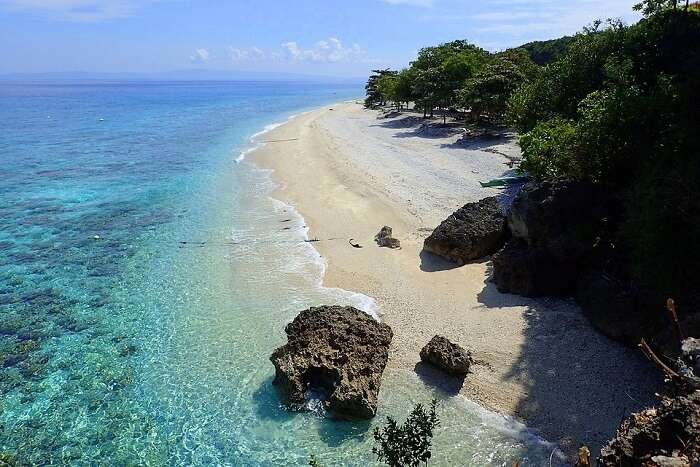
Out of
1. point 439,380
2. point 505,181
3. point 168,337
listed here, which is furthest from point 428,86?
point 439,380

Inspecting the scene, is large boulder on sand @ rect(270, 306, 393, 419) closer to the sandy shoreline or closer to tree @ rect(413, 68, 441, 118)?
the sandy shoreline

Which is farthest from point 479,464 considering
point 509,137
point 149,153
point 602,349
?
point 149,153

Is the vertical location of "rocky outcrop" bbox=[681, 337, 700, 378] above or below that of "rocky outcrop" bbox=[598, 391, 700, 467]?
above

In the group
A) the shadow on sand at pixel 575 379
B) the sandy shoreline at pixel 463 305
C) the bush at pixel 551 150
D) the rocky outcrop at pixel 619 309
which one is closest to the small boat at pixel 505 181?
the sandy shoreline at pixel 463 305

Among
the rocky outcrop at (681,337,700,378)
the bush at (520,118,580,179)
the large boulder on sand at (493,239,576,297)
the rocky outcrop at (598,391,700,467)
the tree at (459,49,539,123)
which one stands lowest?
the large boulder on sand at (493,239,576,297)

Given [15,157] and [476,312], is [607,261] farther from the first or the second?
[15,157]

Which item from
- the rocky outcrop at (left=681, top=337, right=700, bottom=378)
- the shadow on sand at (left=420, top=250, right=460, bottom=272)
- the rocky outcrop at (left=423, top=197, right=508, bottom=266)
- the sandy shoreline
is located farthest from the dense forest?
the shadow on sand at (left=420, top=250, right=460, bottom=272)
